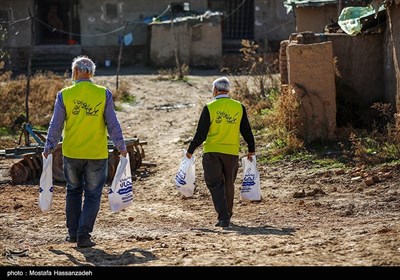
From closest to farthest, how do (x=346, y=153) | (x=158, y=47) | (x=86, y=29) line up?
(x=346, y=153), (x=158, y=47), (x=86, y=29)

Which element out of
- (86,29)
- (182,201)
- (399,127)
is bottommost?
(182,201)

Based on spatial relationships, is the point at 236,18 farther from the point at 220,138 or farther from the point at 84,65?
the point at 84,65

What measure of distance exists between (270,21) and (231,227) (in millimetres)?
24681

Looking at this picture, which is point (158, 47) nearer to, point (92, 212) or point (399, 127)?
point (399, 127)

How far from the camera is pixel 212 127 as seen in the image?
11031mm

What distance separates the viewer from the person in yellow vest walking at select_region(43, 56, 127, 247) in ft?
32.0

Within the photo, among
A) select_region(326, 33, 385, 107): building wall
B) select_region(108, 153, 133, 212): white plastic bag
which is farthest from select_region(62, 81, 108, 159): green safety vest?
select_region(326, 33, 385, 107): building wall

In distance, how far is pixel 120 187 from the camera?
10148 mm

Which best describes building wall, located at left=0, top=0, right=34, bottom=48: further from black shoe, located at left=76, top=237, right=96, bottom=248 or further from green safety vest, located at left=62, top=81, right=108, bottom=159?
black shoe, located at left=76, top=237, right=96, bottom=248

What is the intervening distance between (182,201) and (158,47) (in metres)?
19.9

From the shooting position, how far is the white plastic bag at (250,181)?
11.6 m

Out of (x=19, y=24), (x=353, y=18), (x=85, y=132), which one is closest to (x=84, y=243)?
(x=85, y=132)
